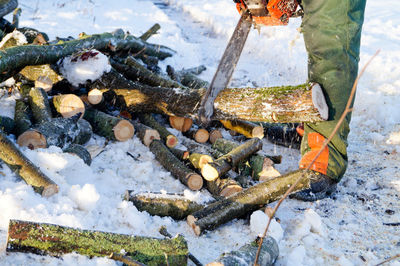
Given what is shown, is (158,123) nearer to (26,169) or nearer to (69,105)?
(69,105)

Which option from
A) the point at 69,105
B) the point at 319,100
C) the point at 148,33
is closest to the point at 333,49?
the point at 319,100

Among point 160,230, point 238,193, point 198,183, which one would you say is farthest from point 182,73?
point 160,230

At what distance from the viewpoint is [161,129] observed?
4770mm

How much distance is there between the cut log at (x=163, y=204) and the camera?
11.0ft

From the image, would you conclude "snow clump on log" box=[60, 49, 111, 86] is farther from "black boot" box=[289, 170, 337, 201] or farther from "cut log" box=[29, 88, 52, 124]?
"black boot" box=[289, 170, 337, 201]

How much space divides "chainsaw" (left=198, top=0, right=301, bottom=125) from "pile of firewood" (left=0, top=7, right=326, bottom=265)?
0.12 m

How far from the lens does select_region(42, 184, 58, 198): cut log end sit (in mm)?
2963

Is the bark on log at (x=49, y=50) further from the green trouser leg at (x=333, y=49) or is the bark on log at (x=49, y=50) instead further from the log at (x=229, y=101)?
the green trouser leg at (x=333, y=49)

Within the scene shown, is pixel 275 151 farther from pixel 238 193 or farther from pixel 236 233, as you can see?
pixel 236 233

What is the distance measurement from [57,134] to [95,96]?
102cm

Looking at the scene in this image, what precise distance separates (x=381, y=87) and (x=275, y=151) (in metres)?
2.70

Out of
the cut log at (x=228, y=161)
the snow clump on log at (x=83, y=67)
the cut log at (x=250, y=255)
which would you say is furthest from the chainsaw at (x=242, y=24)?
the cut log at (x=250, y=255)

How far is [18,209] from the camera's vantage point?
2.70 m

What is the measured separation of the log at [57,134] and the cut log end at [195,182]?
1326mm
